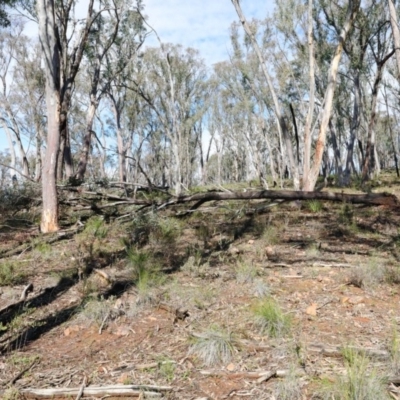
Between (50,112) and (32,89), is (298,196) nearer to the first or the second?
(50,112)

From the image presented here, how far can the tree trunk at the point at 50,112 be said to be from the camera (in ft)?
22.2

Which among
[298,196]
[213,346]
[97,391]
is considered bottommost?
[97,391]

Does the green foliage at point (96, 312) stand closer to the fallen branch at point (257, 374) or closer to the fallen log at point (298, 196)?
the fallen branch at point (257, 374)

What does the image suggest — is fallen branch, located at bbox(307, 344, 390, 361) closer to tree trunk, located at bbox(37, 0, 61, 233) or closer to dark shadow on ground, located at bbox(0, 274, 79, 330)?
dark shadow on ground, located at bbox(0, 274, 79, 330)

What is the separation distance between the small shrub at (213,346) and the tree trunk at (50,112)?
4.64 m

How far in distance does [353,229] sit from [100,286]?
4229mm

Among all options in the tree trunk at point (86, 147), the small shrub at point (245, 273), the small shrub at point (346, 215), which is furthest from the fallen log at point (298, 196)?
the tree trunk at point (86, 147)

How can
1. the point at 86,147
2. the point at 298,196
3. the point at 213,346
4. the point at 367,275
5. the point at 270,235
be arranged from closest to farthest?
1. the point at 213,346
2. the point at 367,275
3. the point at 298,196
4. the point at 270,235
5. the point at 86,147

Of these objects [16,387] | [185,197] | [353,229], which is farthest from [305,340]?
[353,229]

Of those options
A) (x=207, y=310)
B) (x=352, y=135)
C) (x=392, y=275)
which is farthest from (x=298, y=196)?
(x=352, y=135)

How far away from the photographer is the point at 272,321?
10.6 ft

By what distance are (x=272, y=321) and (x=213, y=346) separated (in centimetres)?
60

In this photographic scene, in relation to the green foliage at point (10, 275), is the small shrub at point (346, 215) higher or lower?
higher

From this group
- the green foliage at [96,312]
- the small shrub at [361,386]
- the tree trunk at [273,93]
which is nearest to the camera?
the small shrub at [361,386]
